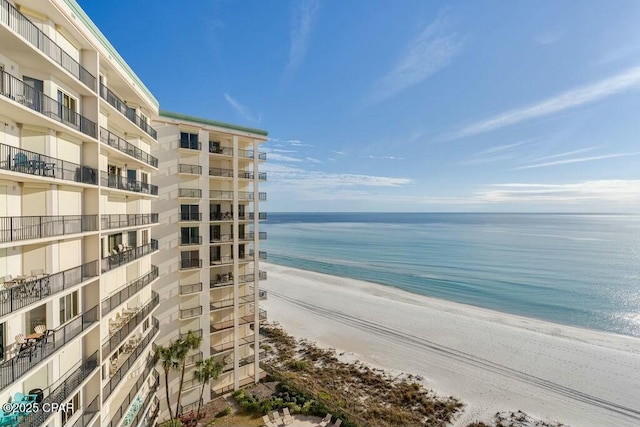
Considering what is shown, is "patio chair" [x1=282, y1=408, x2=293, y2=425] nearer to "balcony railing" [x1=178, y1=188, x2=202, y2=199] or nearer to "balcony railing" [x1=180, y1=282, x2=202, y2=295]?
"balcony railing" [x1=180, y1=282, x2=202, y2=295]

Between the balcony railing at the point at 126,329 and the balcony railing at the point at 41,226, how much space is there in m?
5.84

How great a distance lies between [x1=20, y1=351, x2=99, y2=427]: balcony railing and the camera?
33.5ft

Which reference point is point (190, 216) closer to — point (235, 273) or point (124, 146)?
point (235, 273)

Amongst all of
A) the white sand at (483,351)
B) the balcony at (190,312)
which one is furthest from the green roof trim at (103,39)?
the white sand at (483,351)

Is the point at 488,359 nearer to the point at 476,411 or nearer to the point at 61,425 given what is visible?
the point at 476,411

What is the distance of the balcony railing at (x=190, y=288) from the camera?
23047 mm

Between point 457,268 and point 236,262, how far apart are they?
212 ft

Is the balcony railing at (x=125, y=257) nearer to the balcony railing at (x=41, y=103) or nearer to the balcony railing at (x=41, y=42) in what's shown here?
the balcony railing at (x=41, y=103)

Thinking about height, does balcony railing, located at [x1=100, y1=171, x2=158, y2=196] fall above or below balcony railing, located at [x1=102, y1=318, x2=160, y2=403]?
above

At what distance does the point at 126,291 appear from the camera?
16797 mm

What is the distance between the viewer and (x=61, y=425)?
1202cm

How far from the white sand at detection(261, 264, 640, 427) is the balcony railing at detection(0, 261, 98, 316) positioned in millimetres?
26783

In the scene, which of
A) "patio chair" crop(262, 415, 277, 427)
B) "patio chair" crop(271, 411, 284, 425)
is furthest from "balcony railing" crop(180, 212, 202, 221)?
"patio chair" crop(271, 411, 284, 425)

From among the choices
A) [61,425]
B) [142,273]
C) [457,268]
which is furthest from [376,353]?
[457,268]
